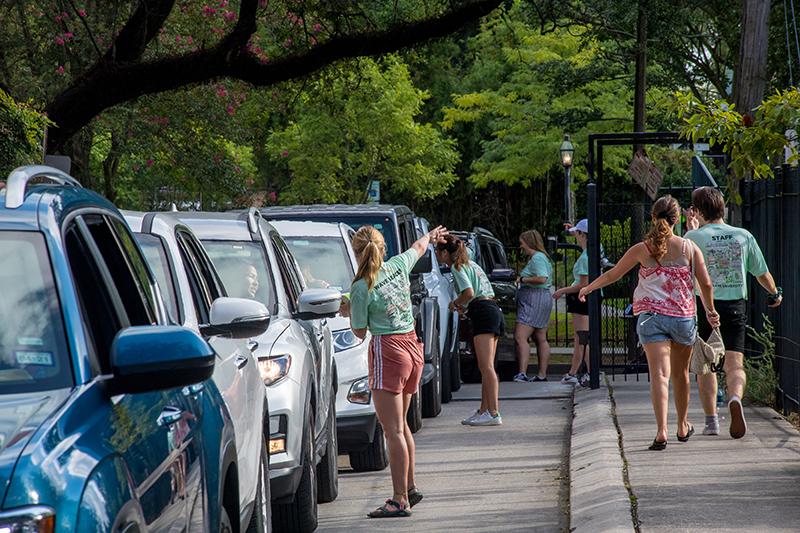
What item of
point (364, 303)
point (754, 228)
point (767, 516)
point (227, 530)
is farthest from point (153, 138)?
point (227, 530)

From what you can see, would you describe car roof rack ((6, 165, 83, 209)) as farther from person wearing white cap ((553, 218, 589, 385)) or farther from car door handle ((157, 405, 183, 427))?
person wearing white cap ((553, 218, 589, 385))

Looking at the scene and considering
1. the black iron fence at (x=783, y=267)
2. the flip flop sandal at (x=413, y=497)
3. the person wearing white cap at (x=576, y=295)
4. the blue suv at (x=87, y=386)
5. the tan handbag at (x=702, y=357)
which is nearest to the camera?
the blue suv at (x=87, y=386)

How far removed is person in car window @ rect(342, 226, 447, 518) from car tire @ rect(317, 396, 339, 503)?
0.54m

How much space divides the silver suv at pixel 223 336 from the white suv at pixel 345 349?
3.69 m

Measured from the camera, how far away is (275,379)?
8.29 metres

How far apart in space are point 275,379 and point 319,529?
127 centimetres

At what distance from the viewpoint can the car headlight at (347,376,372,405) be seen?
36.4ft

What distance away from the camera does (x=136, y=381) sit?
369cm

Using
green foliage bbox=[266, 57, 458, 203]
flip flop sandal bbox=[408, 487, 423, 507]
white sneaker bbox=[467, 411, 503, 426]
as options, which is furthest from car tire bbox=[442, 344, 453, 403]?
green foliage bbox=[266, 57, 458, 203]

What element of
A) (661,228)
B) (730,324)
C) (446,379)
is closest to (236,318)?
(661,228)

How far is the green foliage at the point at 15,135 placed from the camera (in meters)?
12.3

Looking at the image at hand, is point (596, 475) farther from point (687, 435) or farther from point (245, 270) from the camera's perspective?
point (245, 270)

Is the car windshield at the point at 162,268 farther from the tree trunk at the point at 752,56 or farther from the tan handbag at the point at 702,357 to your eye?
the tree trunk at the point at 752,56

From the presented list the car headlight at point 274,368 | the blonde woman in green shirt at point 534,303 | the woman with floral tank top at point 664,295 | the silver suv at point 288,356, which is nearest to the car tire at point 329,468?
the silver suv at point 288,356
